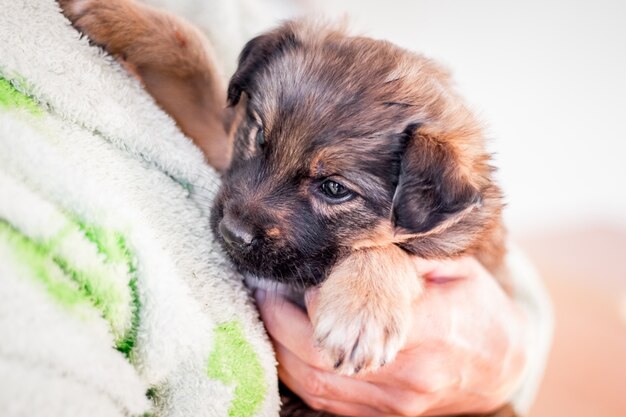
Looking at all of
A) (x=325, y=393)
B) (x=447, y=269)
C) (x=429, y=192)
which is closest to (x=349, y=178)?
(x=429, y=192)

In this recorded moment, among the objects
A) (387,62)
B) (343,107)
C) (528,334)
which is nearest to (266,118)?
(343,107)

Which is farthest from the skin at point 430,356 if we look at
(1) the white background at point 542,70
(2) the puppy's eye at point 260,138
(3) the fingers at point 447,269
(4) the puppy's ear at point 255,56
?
(1) the white background at point 542,70

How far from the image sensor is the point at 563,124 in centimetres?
369

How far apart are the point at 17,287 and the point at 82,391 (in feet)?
0.55

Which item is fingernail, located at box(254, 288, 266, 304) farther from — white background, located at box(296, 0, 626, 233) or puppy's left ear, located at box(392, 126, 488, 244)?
white background, located at box(296, 0, 626, 233)

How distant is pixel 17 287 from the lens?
2.50ft

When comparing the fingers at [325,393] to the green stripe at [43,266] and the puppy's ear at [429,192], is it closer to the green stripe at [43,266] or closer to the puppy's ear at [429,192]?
the puppy's ear at [429,192]

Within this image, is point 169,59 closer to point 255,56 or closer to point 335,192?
point 255,56

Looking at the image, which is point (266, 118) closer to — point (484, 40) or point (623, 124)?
point (484, 40)

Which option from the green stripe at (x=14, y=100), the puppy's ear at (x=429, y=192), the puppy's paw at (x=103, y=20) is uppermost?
the puppy's ear at (x=429, y=192)

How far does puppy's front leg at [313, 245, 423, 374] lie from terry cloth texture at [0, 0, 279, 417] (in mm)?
158

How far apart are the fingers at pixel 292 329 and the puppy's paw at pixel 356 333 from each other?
98mm

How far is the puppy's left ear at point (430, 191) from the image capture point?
128 centimetres

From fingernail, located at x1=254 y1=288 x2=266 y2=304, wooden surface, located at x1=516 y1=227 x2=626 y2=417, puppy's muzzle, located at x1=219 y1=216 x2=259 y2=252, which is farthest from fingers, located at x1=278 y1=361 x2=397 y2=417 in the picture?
wooden surface, located at x1=516 y1=227 x2=626 y2=417
